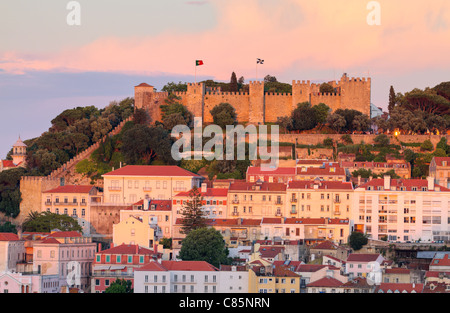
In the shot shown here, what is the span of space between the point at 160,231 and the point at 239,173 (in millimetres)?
8296

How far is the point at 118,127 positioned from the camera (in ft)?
253

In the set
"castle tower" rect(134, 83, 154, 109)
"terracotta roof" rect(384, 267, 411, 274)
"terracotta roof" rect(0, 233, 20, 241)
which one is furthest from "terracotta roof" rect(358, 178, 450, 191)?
"castle tower" rect(134, 83, 154, 109)

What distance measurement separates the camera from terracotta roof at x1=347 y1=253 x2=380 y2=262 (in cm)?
5434

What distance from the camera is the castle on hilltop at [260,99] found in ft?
258

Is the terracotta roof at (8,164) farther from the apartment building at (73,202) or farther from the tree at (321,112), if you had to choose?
the tree at (321,112)

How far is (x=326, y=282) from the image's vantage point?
167 ft

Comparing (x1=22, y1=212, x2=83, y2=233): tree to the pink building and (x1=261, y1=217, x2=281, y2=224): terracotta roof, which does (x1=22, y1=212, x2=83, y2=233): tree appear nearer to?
(x1=261, y1=217, x2=281, y2=224): terracotta roof

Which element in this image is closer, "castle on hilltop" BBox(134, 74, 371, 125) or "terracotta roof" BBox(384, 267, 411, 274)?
"terracotta roof" BBox(384, 267, 411, 274)

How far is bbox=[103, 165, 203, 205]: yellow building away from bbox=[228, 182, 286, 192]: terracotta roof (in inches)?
139

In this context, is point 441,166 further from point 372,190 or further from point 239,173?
point 239,173

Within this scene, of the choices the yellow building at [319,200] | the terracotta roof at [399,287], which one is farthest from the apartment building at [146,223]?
the terracotta roof at [399,287]

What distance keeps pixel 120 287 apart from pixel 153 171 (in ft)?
60.3

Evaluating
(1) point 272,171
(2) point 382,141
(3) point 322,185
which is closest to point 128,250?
(3) point 322,185
